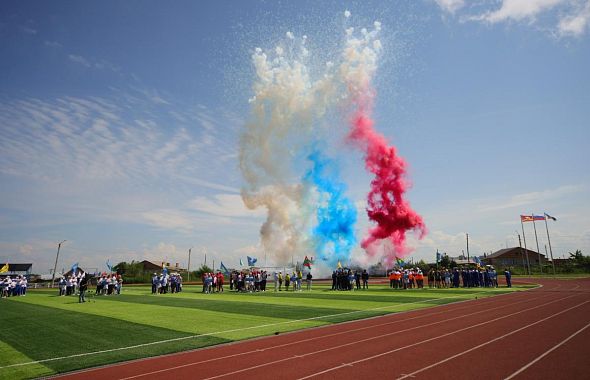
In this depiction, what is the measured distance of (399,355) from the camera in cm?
932

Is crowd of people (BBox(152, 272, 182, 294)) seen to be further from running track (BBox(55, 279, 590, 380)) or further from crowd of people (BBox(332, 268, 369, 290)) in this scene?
running track (BBox(55, 279, 590, 380))

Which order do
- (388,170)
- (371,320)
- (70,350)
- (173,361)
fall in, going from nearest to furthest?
1. (173,361)
2. (70,350)
3. (371,320)
4. (388,170)

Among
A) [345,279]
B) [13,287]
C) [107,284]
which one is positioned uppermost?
[345,279]

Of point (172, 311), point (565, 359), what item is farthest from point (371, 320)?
point (172, 311)

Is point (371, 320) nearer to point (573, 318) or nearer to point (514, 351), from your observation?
point (514, 351)

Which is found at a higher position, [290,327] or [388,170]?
[388,170]

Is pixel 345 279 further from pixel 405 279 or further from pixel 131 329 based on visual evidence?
pixel 131 329

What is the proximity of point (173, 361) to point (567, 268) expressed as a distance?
78.2 m

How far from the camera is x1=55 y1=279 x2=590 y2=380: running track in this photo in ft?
26.0

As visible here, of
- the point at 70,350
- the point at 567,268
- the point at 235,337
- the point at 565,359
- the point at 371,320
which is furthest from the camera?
the point at 567,268

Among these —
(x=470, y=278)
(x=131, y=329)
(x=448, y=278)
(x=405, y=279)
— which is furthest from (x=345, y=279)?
(x=131, y=329)

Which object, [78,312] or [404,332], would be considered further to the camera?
[78,312]

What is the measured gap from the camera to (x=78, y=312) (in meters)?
18.8

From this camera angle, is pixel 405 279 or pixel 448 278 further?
pixel 448 278
